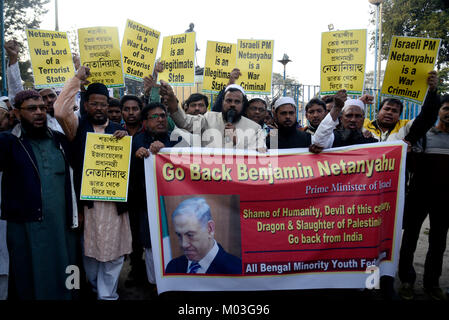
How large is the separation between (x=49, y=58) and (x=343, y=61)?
327 centimetres

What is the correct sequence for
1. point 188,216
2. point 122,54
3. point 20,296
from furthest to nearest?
point 122,54
point 188,216
point 20,296

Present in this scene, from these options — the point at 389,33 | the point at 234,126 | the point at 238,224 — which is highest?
the point at 389,33

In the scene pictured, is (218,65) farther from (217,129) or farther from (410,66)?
(410,66)

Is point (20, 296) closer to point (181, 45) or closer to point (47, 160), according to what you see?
point (47, 160)

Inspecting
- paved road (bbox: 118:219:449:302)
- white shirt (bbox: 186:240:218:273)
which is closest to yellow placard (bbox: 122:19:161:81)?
white shirt (bbox: 186:240:218:273)

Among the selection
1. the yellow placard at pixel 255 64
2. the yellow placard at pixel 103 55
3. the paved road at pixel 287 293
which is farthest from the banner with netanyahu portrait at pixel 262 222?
the yellow placard at pixel 255 64

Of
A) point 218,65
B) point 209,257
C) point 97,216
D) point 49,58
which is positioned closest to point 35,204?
point 97,216

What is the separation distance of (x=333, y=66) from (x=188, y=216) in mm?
2345

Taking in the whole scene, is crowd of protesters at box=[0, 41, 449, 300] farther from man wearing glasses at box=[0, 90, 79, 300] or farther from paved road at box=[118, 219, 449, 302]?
paved road at box=[118, 219, 449, 302]

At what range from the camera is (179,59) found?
4516 mm

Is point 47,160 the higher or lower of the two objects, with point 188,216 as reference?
higher
